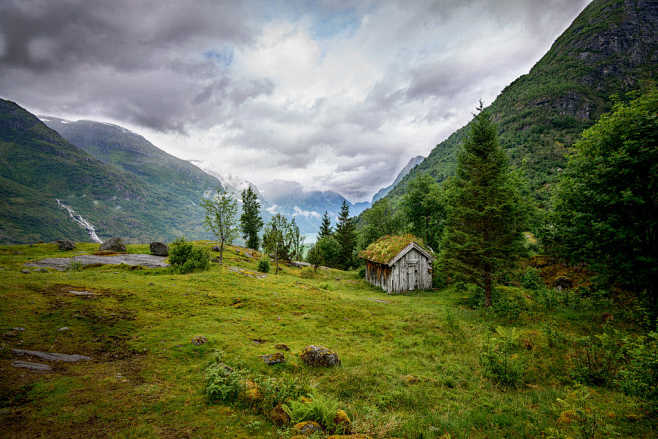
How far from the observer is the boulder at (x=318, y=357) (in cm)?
815

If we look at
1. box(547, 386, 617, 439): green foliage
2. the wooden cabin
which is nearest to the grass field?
box(547, 386, 617, 439): green foliage

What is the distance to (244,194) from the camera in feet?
219

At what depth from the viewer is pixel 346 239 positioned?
63.1 metres

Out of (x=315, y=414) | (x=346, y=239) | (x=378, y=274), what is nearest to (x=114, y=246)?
(x=378, y=274)

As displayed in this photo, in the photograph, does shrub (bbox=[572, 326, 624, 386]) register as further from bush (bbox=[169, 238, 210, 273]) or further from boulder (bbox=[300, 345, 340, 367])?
bush (bbox=[169, 238, 210, 273])

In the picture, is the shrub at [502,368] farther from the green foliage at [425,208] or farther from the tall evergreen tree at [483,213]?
the green foliage at [425,208]

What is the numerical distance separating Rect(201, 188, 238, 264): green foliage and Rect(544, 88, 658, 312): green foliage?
29.9 metres

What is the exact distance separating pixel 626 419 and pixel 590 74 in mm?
191345

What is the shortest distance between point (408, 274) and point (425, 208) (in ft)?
47.4

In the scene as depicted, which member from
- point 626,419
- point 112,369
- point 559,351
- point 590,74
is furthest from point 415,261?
point 590,74

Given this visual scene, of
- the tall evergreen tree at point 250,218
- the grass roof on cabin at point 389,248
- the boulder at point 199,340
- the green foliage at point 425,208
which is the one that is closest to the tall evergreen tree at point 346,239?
the tall evergreen tree at point 250,218

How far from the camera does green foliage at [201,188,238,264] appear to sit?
29.0m

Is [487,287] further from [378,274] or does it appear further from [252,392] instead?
[252,392]

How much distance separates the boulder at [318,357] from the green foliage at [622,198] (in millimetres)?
13323
